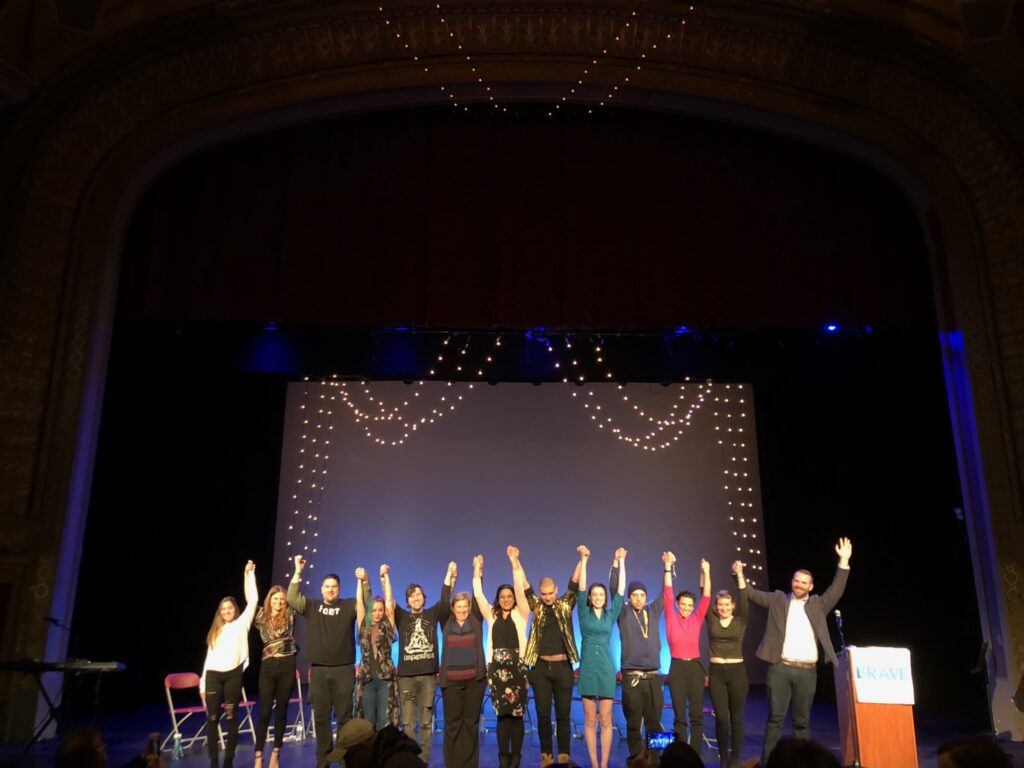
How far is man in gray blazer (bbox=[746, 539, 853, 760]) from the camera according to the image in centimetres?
570

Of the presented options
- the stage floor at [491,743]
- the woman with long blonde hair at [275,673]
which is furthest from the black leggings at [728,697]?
the woman with long blonde hair at [275,673]

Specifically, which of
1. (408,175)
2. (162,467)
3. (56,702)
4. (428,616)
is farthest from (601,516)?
(56,702)

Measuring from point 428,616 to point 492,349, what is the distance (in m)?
3.42

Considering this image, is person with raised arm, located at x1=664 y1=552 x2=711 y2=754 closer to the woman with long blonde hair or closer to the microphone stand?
the microphone stand

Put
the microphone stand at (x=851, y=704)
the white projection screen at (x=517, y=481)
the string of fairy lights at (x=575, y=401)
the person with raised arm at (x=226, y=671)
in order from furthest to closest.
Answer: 1. the string of fairy lights at (x=575, y=401)
2. the white projection screen at (x=517, y=481)
3. the person with raised arm at (x=226, y=671)
4. the microphone stand at (x=851, y=704)

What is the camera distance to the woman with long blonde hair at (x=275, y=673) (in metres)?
5.73

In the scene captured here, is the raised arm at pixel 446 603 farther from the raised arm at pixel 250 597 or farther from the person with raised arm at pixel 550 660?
the raised arm at pixel 250 597

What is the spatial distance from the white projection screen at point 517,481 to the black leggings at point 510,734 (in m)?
2.95

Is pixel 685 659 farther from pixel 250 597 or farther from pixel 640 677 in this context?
pixel 250 597

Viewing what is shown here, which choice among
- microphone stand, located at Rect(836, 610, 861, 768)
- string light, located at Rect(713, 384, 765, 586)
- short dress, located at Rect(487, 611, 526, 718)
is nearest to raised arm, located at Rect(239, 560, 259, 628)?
short dress, located at Rect(487, 611, 526, 718)

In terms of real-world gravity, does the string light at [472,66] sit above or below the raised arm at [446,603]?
above

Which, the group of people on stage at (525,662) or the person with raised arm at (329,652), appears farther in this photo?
the person with raised arm at (329,652)

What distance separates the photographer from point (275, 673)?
578cm

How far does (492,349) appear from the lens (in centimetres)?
868
